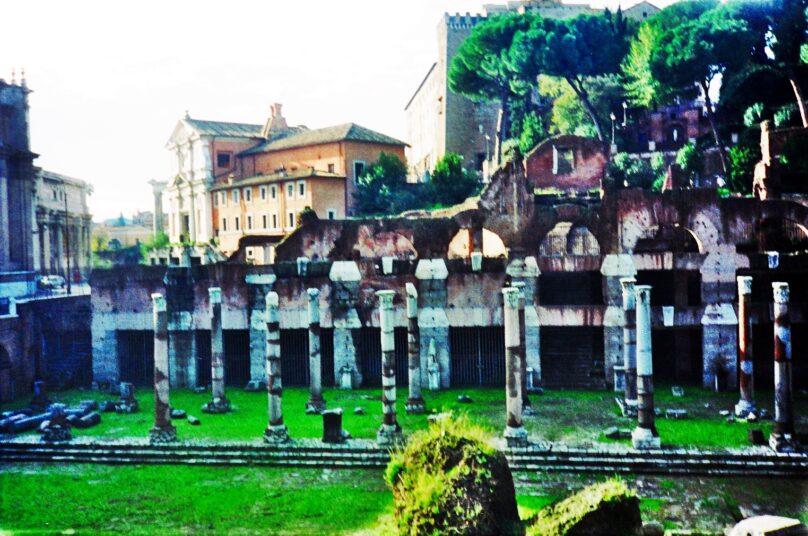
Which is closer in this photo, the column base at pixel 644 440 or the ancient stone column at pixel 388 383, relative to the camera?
the column base at pixel 644 440

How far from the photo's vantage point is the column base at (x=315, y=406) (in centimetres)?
2155

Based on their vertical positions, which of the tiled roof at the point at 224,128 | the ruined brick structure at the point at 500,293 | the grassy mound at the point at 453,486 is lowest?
the grassy mound at the point at 453,486

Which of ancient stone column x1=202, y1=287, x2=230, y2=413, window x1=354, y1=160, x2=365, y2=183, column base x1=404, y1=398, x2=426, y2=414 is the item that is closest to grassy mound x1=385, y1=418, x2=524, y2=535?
column base x1=404, y1=398, x2=426, y2=414

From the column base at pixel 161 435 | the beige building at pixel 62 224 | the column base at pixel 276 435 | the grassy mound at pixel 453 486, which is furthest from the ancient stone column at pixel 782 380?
the beige building at pixel 62 224

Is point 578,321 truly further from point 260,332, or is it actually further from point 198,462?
point 198,462

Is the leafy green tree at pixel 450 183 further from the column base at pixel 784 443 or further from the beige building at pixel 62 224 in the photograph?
the column base at pixel 784 443

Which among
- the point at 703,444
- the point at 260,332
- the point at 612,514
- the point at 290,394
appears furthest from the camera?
the point at 260,332

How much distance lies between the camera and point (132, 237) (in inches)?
3282

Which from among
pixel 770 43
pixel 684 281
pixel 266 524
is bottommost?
pixel 266 524

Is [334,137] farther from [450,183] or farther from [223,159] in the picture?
[223,159]

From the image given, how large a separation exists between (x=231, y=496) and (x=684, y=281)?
50.9 ft

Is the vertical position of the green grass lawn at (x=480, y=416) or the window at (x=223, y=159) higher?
the window at (x=223, y=159)

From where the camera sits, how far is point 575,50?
41.8m

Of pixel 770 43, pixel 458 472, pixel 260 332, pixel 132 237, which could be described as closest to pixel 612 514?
pixel 458 472
